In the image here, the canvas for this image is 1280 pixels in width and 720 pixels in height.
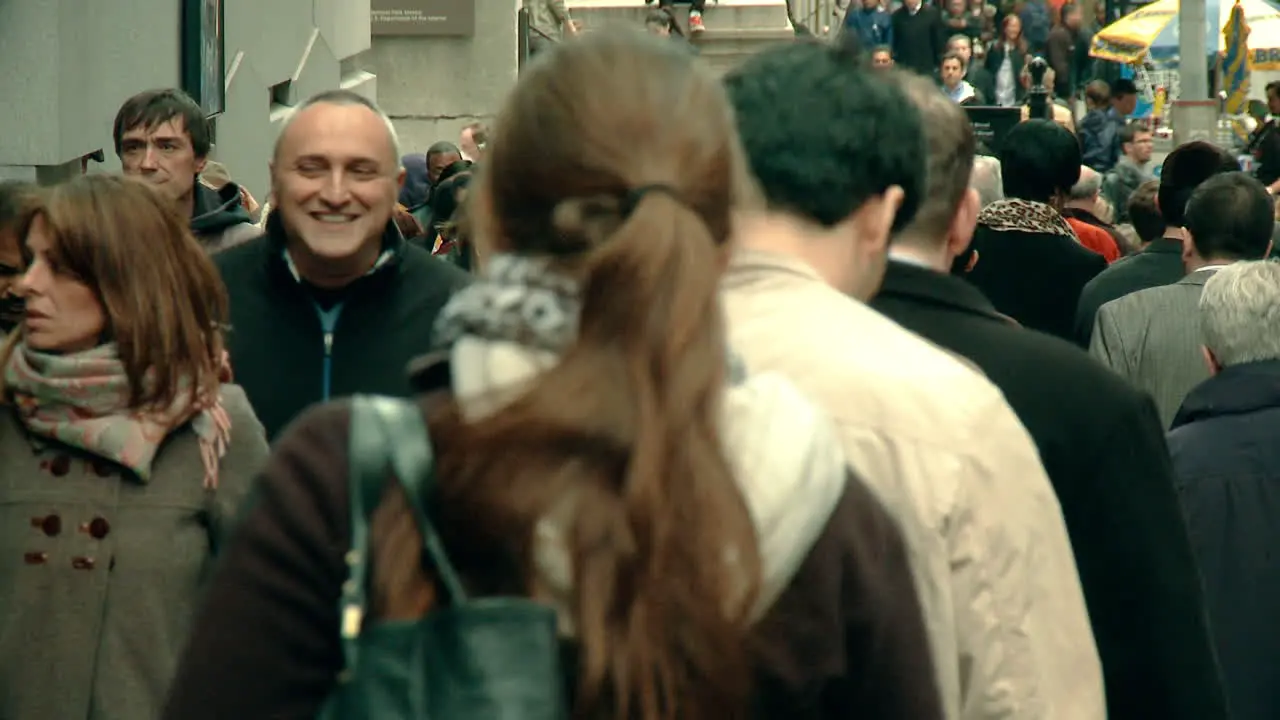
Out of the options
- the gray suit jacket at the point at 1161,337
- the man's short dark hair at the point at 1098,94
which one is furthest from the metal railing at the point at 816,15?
the gray suit jacket at the point at 1161,337

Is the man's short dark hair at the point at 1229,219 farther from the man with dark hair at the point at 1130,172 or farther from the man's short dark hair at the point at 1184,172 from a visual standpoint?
the man with dark hair at the point at 1130,172

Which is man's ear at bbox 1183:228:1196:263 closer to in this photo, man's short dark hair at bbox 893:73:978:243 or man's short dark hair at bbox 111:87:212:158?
man's short dark hair at bbox 111:87:212:158

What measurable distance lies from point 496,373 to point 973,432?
2.97 feet

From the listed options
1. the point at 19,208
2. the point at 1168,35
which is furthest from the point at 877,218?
the point at 1168,35

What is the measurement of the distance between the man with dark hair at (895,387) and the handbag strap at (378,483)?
0.74 m

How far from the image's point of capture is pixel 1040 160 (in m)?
8.59

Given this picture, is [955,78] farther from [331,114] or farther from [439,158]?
[331,114]

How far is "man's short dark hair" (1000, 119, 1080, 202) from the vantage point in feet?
28.2

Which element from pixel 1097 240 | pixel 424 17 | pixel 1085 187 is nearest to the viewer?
pixel 1097 240

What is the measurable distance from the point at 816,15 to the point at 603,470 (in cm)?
4401

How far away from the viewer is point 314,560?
6.88ft

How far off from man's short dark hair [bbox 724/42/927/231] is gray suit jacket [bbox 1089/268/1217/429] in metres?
4.55

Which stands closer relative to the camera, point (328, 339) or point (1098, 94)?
point (328, 339)

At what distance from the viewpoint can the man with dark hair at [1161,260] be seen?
8031 mm
